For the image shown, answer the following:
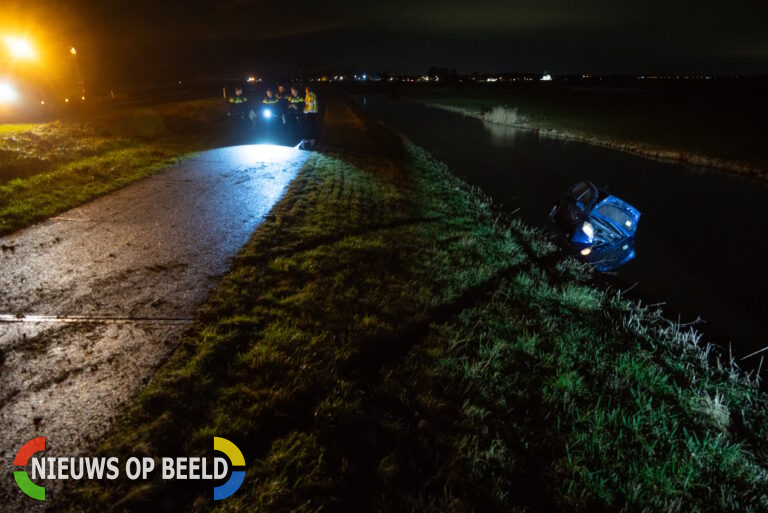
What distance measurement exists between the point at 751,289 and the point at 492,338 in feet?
29.3

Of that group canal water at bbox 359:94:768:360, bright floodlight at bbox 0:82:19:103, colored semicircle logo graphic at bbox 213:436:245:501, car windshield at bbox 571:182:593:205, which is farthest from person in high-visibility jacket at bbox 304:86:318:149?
bright floodlight at bbox 0:82:19:103

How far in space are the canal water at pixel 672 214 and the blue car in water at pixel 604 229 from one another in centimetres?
51

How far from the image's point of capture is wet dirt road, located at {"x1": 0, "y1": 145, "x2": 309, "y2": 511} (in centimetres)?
278

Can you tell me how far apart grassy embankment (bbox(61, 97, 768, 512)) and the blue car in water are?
3.35m

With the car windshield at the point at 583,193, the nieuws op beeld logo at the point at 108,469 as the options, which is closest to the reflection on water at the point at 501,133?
the car windshield at the point at 583,193

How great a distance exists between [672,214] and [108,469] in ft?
59.1

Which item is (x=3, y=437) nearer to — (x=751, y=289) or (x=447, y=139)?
(x=751, y=289)

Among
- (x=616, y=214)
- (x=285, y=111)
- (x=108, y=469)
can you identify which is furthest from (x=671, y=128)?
(x=108, y=469)

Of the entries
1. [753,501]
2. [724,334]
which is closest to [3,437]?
[753,501]

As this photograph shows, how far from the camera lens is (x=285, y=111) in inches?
718

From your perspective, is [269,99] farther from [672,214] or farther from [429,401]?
[672,214]

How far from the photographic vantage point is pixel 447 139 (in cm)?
2980

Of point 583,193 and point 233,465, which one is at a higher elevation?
point 583,193

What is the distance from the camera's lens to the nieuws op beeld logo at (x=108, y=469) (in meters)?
2.38
